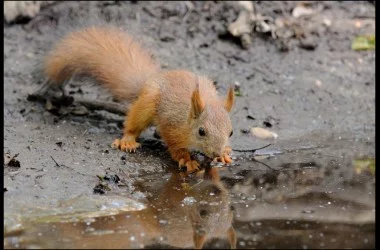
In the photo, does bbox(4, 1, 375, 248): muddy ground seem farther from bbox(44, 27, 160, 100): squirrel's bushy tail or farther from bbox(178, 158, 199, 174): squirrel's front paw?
bbox(44, 27, 160, 100): squirrel's bushy tail

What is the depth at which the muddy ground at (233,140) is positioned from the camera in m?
4.52

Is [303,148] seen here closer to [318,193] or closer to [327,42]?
[318,193]

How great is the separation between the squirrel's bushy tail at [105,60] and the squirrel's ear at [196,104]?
78cm

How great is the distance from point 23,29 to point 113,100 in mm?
1668

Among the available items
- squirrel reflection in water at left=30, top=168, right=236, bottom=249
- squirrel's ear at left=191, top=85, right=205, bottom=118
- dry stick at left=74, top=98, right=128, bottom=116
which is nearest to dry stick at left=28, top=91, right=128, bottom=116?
dry stick at left=74, top=98, right=128, bottom=116

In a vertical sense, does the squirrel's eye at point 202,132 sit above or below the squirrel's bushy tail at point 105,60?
below

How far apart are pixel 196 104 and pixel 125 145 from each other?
2.39 ft

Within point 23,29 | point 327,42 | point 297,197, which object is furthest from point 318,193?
point 23,29

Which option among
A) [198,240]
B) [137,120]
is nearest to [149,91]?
[137,120]

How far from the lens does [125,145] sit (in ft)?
20.9

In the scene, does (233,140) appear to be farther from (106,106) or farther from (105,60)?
(105,60)

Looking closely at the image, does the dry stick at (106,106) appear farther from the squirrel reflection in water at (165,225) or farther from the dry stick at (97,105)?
the squirrel reflection in water at (165,225)

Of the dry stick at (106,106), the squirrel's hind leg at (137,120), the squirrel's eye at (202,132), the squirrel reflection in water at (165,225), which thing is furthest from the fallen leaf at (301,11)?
the squirrel reflection in water at (165,225)

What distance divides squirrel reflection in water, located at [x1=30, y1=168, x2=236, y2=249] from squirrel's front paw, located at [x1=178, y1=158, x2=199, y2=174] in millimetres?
595
